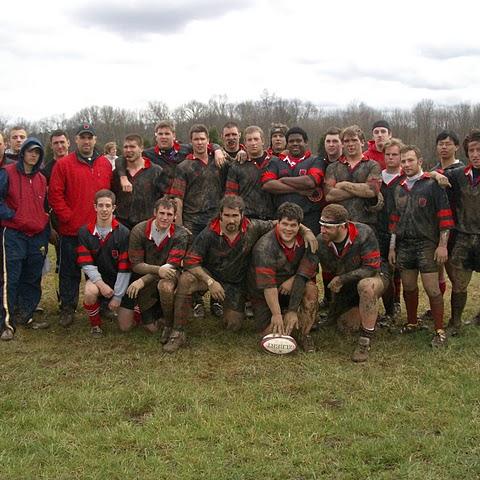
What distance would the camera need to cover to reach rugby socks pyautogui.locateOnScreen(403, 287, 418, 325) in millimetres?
6543

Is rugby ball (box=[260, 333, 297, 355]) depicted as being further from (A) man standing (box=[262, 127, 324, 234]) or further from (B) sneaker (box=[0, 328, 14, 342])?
(B) sneaker (box=[0, 328, 14, 342])

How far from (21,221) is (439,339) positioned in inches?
200

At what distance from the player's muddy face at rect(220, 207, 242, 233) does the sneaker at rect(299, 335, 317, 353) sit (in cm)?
146

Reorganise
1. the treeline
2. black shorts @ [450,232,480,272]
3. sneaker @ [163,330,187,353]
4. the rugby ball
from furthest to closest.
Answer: the treeline
black shorts @ [450,232,480,272]
sneaker @ [163,330,187,353]
the rugby ball

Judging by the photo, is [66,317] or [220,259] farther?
[66,317]

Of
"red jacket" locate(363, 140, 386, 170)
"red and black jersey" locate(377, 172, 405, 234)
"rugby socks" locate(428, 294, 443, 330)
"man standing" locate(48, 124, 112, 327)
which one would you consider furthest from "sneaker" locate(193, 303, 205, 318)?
"red jacket" locate(363, 140, 386, 170)

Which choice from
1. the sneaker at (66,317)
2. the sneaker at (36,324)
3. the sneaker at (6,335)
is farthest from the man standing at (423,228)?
the sneaker at (6,335)

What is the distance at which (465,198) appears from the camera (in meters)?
6.35

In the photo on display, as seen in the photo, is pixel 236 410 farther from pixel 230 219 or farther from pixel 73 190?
pixel 73 190

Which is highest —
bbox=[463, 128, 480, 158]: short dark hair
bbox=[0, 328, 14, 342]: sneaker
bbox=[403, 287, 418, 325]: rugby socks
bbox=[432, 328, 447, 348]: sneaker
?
bbox=[463, 128, 480, 158]: short dark hair

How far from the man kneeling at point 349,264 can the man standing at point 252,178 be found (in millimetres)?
1124

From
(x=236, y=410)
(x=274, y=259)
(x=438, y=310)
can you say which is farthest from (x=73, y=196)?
(x=438, y=310)

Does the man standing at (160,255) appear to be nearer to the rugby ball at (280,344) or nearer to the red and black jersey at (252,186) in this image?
the red and black jersey at (252,186)

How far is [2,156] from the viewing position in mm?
6734
